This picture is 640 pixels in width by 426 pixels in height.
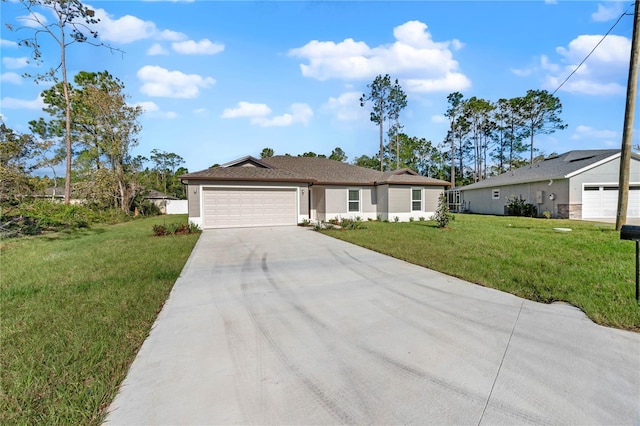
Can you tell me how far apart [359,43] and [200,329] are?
14702mm

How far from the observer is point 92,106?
2303 cm

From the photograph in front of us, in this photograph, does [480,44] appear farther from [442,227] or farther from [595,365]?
[595,365]

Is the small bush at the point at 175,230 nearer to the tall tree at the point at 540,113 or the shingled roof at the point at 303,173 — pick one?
the shingled roof at the point at 303,173

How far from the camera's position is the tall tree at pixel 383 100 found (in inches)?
1139

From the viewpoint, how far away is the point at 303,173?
17047 mm

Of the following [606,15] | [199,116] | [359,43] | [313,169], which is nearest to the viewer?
[606,15]

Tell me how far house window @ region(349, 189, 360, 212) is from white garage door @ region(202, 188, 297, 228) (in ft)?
12.7

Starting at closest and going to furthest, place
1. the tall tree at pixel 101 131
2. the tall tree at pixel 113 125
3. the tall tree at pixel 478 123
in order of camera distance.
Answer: the tall tree at pixel 101 131
the tall tree at pixel 113 125
the tall tree at pixel 478 123

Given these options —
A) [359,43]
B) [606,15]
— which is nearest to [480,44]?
[606,15]

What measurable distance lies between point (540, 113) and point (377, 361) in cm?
4104

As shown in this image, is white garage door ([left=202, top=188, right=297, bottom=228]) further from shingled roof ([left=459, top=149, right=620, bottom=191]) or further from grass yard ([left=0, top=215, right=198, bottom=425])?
shingled roof ([left=459, top=149, right=620, bottom=191])

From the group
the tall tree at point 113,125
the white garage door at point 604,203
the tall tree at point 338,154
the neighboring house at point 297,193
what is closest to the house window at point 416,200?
the neighboring house at point 297,193

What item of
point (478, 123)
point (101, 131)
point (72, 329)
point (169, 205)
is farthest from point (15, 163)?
point (478, 123)

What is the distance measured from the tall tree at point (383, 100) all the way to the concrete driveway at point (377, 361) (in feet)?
87.2
